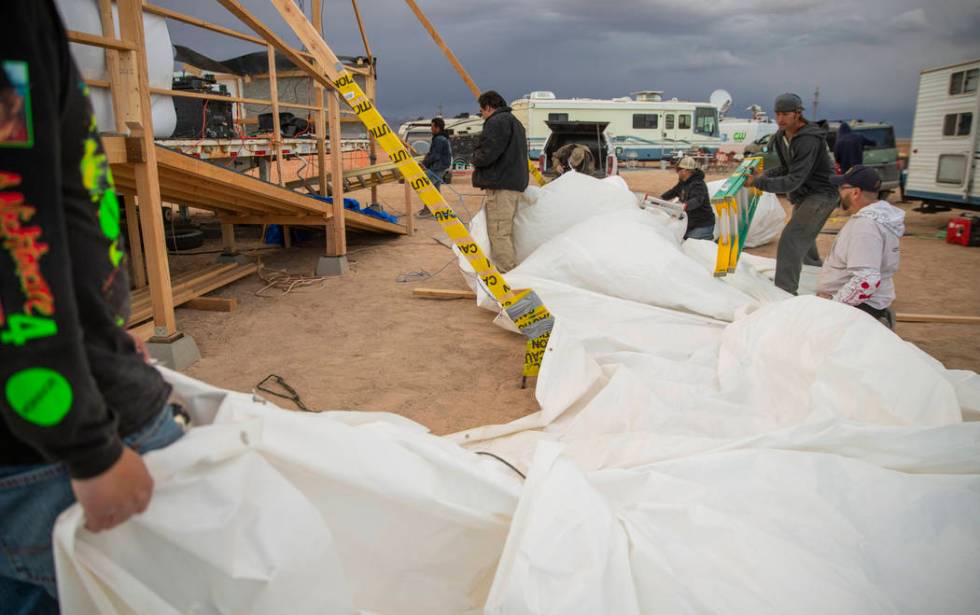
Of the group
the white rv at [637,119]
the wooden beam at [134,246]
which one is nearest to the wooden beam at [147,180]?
the wooden beam at [134,246]

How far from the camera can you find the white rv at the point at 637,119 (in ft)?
72.5

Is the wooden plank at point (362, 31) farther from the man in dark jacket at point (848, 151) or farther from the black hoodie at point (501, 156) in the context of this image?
the man in dark jacket at point (848, 151)

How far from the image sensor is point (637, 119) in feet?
77.0

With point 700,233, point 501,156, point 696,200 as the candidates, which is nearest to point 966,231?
point 700,233

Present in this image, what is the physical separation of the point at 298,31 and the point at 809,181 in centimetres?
376

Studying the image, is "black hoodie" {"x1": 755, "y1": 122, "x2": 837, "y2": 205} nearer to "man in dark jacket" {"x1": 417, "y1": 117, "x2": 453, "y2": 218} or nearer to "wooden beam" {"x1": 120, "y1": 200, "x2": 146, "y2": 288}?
"wooden beam" {"x1": 120, "y1": 200, "x2": 146, "y2": 288}

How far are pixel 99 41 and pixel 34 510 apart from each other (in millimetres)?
3003

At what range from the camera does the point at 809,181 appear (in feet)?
16.3

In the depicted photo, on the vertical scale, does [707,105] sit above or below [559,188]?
above

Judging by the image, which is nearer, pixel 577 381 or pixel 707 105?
pixel 577 381

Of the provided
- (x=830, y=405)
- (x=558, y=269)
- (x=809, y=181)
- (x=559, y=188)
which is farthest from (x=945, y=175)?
(x=830, y=405)

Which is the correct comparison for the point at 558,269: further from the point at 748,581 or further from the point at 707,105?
the point at 707,105

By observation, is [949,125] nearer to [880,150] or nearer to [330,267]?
[880,150]

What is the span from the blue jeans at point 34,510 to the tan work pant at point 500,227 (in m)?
4.82
